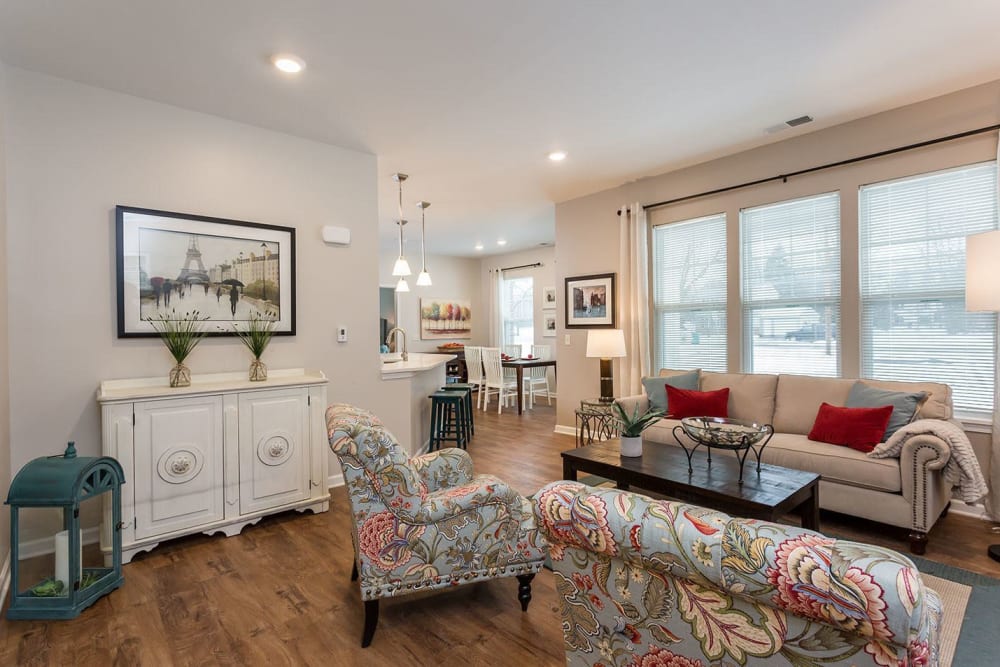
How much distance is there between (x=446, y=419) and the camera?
5195 millimetres

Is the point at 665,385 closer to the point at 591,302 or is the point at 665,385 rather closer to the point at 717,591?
the point at 591,302

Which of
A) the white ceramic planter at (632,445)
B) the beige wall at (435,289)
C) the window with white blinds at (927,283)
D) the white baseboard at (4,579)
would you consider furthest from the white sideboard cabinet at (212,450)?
the beige wall at (435,289)

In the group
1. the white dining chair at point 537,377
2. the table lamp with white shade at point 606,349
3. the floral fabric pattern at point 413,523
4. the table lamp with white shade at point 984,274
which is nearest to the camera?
the floral fabric pattern at point 413,523

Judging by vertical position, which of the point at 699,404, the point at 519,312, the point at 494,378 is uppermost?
the point at 519,312

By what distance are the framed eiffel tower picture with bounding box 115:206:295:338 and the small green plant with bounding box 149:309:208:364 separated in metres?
0.02

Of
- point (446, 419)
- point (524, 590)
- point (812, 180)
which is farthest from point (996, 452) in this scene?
point (446, 419)

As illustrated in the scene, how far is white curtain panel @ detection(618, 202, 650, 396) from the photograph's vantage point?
4.88 meters

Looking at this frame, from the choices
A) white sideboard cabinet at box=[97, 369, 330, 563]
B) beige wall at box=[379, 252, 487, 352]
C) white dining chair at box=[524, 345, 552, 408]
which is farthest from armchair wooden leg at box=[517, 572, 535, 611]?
beige wall at box=[379, 252, 487, 352]

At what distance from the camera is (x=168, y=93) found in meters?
3.00

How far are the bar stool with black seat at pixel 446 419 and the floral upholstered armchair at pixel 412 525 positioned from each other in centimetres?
271

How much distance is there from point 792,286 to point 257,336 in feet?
13.8

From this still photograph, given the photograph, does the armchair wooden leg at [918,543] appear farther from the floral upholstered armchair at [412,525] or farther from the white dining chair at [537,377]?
the white dining chair at [537,377]

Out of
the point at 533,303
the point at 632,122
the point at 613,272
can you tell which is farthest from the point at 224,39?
the point at 533,303

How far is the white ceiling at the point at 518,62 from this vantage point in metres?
2.29
